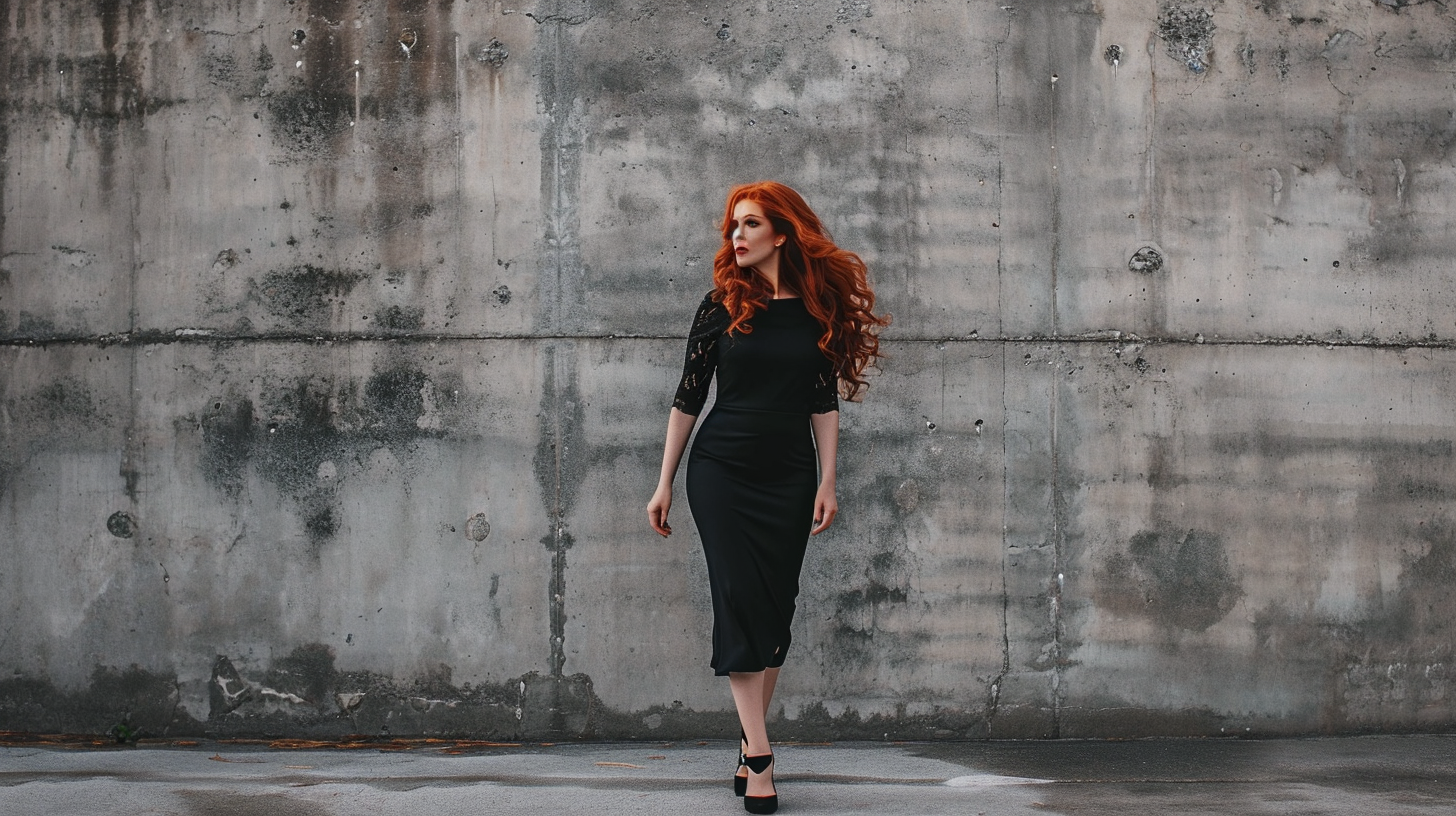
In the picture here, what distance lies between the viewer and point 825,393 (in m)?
3.77

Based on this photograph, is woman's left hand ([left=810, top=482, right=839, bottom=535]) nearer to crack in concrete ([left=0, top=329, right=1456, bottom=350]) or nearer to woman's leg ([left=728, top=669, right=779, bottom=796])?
woman's leg ([left=728, top=669, right=779, bottom=796])

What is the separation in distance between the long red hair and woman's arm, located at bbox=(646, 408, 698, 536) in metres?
0.32

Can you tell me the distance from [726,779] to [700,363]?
1397 millimetres

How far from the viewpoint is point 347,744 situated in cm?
452

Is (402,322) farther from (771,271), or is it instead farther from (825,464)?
(825,464)

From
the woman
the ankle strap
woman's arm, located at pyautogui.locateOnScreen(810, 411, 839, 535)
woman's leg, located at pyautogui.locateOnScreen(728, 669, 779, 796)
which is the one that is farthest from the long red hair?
the ankle strap

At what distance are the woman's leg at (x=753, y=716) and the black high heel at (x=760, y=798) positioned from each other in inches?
0.4

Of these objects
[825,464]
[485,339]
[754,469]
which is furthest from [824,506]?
[485,339]

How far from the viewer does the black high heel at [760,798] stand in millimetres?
3467

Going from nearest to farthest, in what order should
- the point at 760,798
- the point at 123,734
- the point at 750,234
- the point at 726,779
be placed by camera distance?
1. the point at 760,798
2. the point at 750,234
3. the point at 726,779
4. the point at 123,734

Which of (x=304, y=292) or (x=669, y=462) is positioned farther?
(x=304, y=292)

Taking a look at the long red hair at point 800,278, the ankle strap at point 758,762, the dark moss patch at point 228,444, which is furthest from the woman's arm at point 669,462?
the dark moss patch at point 228,444

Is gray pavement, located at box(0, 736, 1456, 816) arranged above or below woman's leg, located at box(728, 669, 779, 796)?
below

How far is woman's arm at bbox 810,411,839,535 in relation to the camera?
12.2ft
